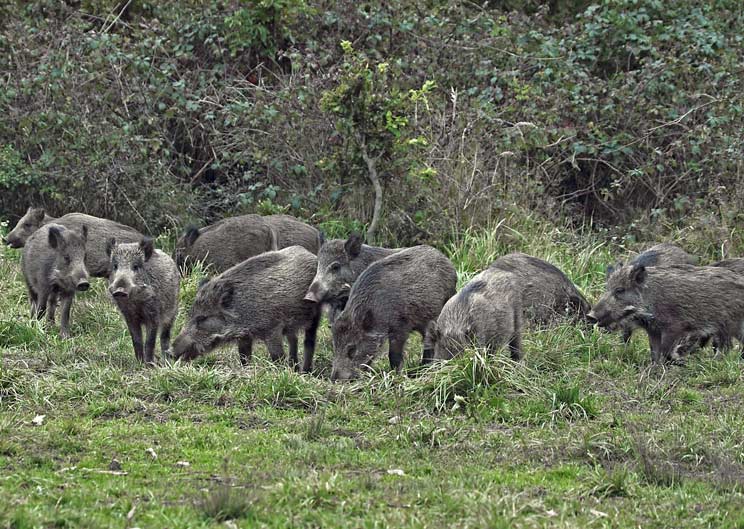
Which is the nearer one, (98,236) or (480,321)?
(480,321)

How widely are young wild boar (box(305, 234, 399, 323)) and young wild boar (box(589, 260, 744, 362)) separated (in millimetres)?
1909

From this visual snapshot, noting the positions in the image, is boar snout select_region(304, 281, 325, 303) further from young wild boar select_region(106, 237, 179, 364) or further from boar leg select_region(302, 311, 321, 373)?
young wild boar select_region(106, 237, 179, 364)

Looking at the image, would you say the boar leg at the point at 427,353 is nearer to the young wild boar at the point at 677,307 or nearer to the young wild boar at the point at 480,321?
the young wild boar at the point at 480,321

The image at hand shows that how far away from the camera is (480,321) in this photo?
26.5 ft

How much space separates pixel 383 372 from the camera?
26.5ft

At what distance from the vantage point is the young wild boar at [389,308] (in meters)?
8.43

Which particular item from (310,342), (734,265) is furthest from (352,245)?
(734,265)

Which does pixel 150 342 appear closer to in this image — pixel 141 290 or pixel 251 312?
pixel 141 290

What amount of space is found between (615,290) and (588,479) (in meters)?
3.64

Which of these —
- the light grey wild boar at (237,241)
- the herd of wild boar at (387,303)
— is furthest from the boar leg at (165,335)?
the light grey wild boar at (237,241)

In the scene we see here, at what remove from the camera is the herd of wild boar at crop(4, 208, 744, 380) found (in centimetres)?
843

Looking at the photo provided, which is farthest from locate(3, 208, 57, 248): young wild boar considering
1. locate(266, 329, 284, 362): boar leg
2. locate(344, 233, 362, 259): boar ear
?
locate(266, 329, 284, 362): boar leg

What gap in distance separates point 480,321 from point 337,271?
5.09 feet

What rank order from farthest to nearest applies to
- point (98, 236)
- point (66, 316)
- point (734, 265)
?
point (98, 236), point (66, 316), point (734, 265)
